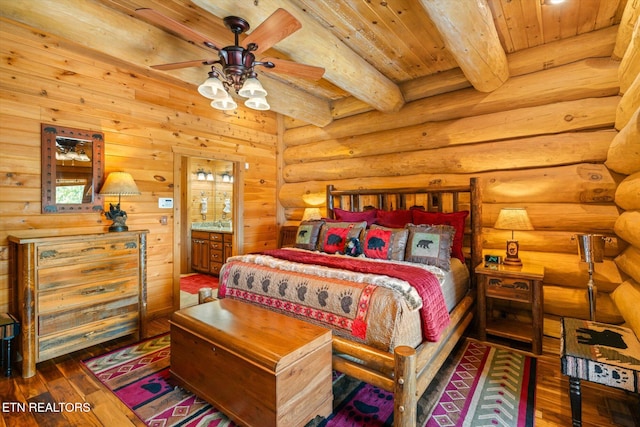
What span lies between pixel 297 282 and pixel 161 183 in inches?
96.6

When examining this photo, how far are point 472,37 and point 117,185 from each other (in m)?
3.49

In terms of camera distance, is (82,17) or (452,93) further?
(452,93)

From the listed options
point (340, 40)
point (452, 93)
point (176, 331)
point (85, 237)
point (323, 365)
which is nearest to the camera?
point (323, 365)

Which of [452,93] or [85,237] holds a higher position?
[452,93]

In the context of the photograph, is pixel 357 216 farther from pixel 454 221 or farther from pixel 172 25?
pixel 172 25

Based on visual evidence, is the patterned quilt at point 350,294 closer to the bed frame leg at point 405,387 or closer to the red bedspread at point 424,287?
the red bedspread at point 424,287

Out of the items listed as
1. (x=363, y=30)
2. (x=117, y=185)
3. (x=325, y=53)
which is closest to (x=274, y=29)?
(x=325, y=53)

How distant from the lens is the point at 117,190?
3066 mm

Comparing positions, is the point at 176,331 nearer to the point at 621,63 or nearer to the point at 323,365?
the point at 323,365

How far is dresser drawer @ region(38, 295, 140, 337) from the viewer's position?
2.52 metres

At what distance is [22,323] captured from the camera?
8.01ft

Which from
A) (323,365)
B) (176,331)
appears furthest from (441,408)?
(176,331)

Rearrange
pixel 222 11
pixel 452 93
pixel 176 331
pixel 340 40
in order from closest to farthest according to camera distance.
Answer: pixel 222 11 < pixel 176 331 < pixel 340 40 < pixel 452 93

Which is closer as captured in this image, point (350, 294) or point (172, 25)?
point (172, 25)
